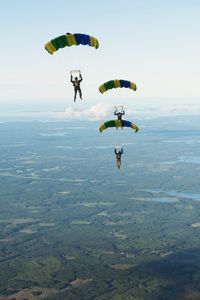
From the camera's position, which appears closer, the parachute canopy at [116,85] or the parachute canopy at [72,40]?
the parachute canopy at [72,40]

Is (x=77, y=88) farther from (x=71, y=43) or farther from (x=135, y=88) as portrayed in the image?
(x=135, y=88)

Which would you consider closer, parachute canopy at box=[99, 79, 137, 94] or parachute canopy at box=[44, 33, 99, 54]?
parachute canopy at box=[44, 33, 99, 54]

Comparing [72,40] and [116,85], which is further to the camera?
[116,85]

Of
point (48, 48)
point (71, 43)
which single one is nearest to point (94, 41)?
point (71, 43)

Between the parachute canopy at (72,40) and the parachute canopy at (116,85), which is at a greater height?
the parachute canopy at (72,40)

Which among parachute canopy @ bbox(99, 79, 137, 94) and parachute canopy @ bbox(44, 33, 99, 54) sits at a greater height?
parachute canopy @ bbox(44, 33, 99, 54)
